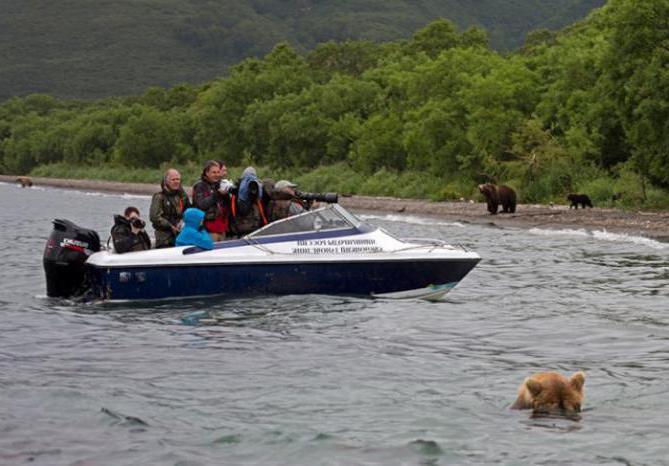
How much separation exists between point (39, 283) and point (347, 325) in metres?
9.02

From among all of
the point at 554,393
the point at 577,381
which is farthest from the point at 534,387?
the point at 577,381

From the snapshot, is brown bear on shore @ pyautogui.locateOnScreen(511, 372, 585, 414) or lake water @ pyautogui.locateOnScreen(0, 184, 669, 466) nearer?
lake water @ pyautogui.locateOnScreen(0, 184, 669, 466)

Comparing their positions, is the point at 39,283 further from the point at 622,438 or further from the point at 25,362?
the point at 622,438

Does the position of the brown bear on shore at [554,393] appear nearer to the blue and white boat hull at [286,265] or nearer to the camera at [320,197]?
the blue and white boat hull at [286,265]

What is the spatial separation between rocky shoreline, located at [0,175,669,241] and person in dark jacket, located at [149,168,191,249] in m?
18.0

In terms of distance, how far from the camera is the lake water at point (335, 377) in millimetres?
10039

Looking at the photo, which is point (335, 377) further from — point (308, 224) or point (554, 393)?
point (308, 224)

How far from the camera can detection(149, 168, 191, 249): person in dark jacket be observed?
18.2 m

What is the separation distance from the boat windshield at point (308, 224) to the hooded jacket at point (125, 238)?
1.67 meters

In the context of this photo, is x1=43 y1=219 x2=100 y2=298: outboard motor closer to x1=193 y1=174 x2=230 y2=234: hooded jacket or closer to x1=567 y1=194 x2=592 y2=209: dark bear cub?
x1=193 y1=174 x2=230 y2=234: hooded jacket

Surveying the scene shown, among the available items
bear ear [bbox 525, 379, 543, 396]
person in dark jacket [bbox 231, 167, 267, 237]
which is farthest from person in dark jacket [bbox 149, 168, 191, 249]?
bear ear [bbox 525, 379, 543, 396]

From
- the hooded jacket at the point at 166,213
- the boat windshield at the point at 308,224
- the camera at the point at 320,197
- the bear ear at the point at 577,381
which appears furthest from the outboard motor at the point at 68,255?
the bear ear at the point at 577,381

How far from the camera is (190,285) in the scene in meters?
17.8

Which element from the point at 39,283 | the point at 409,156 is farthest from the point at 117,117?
the point at 39,283
